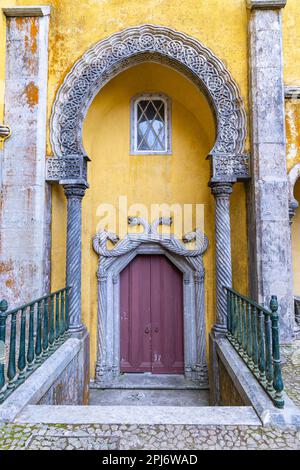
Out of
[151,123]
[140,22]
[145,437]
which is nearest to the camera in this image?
[145,437]

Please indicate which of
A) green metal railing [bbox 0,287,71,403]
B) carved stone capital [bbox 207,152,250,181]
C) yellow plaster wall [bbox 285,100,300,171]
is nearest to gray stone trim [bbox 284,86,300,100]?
yellow plaster wall [bbox 285,100,300,171]

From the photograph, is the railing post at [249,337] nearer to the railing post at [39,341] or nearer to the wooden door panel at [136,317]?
the railing post at [39,341]

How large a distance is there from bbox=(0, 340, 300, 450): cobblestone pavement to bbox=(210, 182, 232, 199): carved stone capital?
307cm

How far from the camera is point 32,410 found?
2428 millimetres

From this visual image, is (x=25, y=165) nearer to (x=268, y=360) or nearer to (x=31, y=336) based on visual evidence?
(x=31, y=336)

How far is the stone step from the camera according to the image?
2.28m

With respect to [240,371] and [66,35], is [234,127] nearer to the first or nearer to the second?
[66,35]

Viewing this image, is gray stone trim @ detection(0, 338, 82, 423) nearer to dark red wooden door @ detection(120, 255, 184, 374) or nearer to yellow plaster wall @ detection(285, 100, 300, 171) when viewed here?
dark red wooden door @ detection(120, 255, 184, 374)

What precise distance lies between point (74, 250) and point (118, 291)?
1328mm

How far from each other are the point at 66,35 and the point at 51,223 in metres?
2.93

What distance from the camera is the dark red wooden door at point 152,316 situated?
5.32 metres

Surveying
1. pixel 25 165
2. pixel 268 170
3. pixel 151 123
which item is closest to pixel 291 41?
pixel 268 170

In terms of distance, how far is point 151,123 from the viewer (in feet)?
18.2
